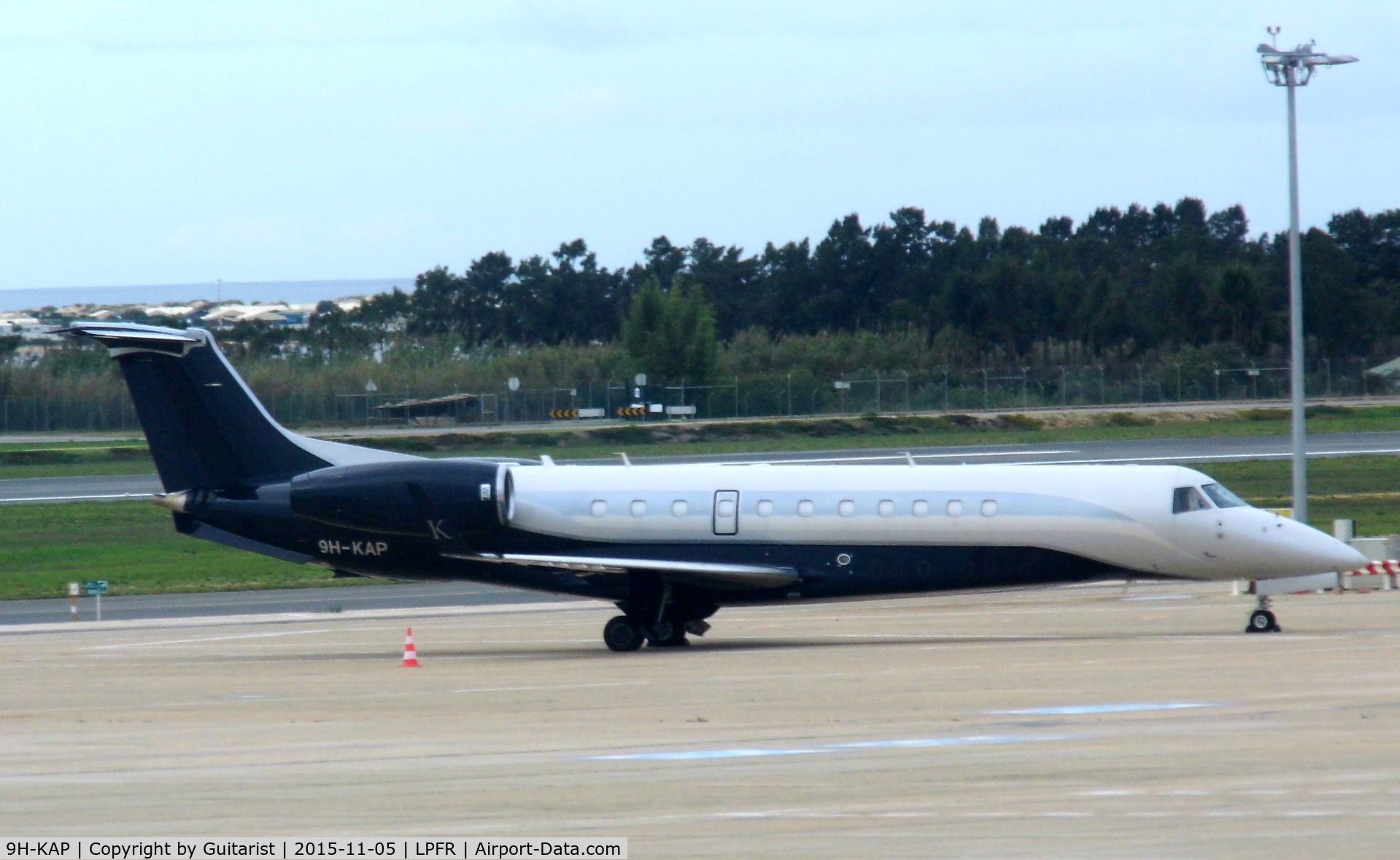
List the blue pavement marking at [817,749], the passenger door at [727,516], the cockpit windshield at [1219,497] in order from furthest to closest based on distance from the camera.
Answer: the passenger door at [727,516] → the cockpit windshield at [1219,497] → the blue pavement marking at [817,749]

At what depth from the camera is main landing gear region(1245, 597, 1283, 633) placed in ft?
74.4

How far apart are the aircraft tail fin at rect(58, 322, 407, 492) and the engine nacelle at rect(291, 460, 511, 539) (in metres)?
1.30

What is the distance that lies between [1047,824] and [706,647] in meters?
14.3

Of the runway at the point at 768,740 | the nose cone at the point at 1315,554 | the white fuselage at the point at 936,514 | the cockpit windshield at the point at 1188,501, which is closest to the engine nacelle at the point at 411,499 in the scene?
the white fuselage at the point at 936,514

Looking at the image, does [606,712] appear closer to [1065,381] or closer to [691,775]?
[691,775]

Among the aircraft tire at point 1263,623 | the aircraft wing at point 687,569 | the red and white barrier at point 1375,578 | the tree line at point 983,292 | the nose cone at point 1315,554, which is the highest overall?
the tree line at point 983,292

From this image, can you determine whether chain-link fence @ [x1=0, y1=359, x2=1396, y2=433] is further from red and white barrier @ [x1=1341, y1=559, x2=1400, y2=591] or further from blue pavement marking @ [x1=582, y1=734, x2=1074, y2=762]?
blue pavement marking @ [x1=582, y1=734, x2=1074, y2=762]

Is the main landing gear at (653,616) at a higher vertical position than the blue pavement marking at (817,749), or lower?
lower

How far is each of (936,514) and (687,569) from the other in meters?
3.41

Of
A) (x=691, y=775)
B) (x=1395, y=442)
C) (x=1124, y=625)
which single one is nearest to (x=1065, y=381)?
(x=1395, y=442)

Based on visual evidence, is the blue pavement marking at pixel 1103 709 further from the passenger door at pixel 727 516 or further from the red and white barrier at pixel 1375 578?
the red and white barrier at pixel 1375 578

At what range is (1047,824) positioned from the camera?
1023 cm

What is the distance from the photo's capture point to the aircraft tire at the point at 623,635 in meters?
24.0

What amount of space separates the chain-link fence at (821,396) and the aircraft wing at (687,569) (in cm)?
5228
